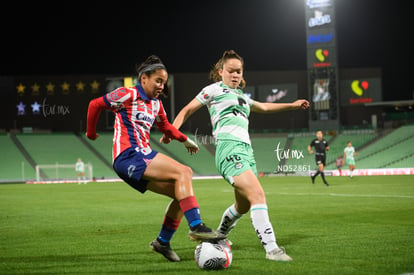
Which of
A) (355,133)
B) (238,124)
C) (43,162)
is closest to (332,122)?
(355,133)

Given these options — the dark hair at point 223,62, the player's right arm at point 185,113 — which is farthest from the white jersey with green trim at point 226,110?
the dark hair at point 223,62

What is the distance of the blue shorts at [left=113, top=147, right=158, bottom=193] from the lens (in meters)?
6.09

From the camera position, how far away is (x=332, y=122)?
5144 centimetres

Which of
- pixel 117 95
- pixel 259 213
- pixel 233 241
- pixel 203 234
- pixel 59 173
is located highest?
pixel 117 95

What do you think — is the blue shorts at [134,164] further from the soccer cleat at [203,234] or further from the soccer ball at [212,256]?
the soccer ball at [212,256]

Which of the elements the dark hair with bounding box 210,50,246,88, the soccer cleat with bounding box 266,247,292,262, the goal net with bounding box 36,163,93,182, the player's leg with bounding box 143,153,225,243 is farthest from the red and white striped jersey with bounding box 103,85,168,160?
the goal net with bounding box 36,163,93,182

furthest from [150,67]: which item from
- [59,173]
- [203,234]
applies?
[59,173]

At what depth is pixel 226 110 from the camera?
7.02 meters

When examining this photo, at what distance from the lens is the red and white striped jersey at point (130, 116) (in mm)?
6277

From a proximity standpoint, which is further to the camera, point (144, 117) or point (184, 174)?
point (144, 117)

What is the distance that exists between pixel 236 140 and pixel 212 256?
5.01 ft

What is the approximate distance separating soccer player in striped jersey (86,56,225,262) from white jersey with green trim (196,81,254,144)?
45 cm

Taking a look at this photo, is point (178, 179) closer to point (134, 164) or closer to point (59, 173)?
point (134, 164)

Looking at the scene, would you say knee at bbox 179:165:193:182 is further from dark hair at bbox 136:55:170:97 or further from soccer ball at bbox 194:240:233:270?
dark hair at bbox 136:55:170:97
